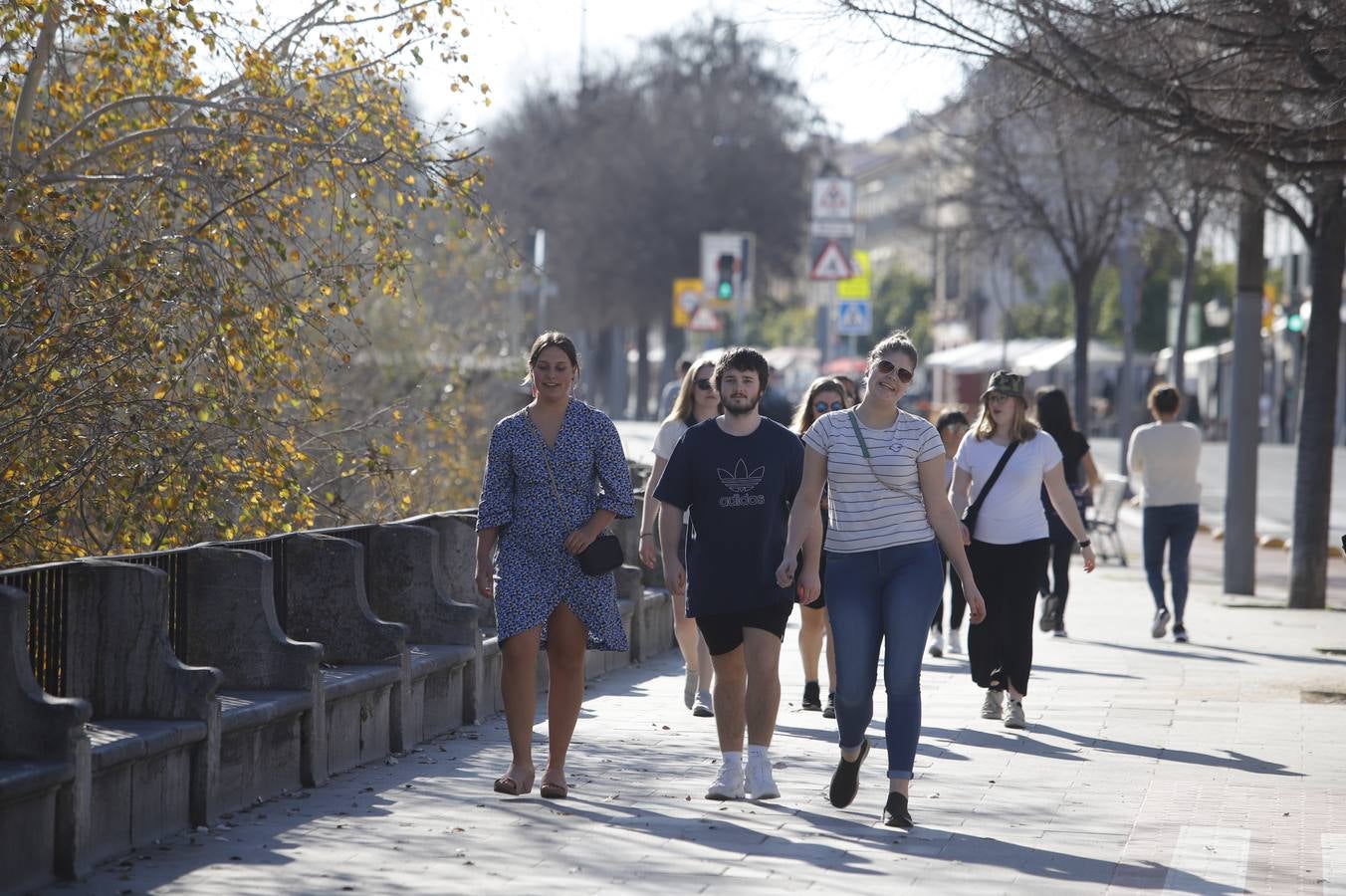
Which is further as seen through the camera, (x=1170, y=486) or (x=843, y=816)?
(x=1170, y=486)

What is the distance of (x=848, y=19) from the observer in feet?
42.0

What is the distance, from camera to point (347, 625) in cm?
956

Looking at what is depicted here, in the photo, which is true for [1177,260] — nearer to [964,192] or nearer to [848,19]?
[964,192]

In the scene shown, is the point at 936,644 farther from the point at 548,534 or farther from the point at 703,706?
the point at 548,534

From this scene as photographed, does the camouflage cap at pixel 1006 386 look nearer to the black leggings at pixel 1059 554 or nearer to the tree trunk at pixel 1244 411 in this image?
the black leggings at pixel 1059 554

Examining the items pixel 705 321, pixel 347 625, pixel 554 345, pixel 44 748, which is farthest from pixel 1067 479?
pixel 705 321

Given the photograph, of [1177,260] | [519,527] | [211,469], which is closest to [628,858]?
[519,527]

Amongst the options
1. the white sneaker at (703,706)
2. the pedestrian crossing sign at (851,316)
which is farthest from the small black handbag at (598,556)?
the pedestrian crossing sign at (851,316)

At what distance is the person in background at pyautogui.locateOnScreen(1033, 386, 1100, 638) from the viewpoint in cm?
1408

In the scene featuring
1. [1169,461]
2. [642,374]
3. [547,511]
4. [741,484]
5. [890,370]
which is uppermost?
[642,374]

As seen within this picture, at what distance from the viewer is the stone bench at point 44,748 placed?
258 inches

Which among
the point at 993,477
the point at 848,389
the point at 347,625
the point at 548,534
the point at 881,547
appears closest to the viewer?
the point at 881,547

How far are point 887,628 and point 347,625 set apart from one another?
2.71m

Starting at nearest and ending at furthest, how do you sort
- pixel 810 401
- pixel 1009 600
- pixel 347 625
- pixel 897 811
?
pixel 897 811 → pixel 347 625 → pixel 1009 600 → pixel 810 401
